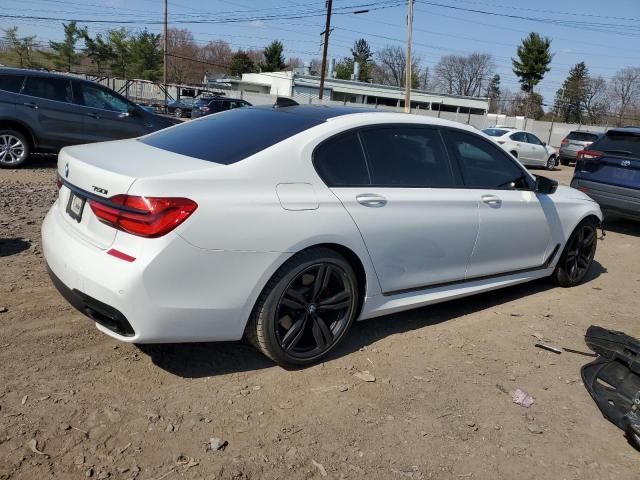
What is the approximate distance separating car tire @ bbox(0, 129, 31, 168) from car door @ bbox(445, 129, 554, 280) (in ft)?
25.7

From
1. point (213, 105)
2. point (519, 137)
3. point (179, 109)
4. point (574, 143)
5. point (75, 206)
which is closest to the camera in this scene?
point (75, 206)

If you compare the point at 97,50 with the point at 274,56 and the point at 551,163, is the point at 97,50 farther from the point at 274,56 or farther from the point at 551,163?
the point at 551,163

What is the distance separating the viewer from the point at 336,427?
289 centimetres

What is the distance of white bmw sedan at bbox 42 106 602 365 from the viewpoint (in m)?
2.75

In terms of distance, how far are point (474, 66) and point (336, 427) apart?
9762 centimetres

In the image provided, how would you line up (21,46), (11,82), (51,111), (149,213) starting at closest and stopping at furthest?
(149,213)
(11,82)
(51,111)
(21,46)

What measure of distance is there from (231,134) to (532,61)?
260 ft

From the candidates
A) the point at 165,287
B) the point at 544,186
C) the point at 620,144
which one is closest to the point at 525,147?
the point at 620,144

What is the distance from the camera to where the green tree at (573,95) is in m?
73.7

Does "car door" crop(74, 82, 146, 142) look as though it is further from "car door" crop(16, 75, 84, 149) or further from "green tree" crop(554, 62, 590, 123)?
"green tree" crop(554, 62, 590, 123)

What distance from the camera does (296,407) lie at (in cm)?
303

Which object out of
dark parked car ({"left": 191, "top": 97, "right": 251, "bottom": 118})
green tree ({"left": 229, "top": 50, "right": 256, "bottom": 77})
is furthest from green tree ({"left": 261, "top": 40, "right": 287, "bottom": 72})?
dark parked car ({"left": 191, "top": 97, "right": 251, "bottom": 118})

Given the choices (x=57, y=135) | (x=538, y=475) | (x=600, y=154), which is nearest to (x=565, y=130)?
(x=600, y=154)

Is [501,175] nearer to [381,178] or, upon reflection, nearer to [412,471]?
[381,178]
